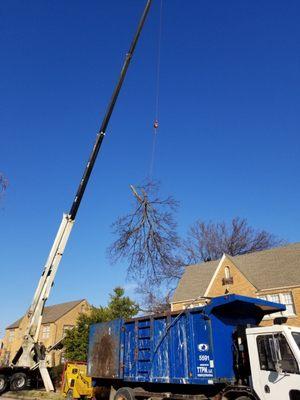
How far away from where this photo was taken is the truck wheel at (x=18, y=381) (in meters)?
17.4

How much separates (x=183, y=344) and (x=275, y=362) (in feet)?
8.23

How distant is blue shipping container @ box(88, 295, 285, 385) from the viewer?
8.80 meters

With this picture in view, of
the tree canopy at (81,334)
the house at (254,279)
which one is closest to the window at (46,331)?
the tree canopy at (81,334)

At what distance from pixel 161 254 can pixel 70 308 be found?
43.1 meters

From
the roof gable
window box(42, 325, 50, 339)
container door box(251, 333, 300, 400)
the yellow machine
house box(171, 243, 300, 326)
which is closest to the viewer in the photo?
container door box(251, 333, 300, 400)

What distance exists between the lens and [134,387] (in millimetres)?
10820

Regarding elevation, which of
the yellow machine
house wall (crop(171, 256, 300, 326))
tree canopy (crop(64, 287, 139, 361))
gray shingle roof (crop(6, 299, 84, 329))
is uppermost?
gray shingle roof (crop(6, 299, 84, 329))

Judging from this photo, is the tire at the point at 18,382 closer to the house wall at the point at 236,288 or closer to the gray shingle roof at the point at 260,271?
the house wall at the point at 236,288

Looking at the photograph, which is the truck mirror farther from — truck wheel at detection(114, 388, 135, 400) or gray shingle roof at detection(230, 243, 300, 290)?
gray shingle roof at detection(230, 243, 300, 290)

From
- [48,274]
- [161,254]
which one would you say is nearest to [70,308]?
[48,274]

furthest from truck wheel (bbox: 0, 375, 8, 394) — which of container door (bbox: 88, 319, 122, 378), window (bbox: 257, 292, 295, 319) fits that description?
window (bbox: 257, 292, 295, 319)

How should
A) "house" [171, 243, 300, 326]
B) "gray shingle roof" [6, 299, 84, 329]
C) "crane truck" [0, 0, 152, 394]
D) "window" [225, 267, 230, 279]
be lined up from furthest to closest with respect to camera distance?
1. "gray shingle roof" [6, 299, 84, 329]
2. "window" [225, 267, 230, 279]
3. "house" [171, 243, 300, 326]
4. "crane truck" [0, 0, 152, 394]

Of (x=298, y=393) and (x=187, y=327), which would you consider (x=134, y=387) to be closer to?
(x=187, y=327)

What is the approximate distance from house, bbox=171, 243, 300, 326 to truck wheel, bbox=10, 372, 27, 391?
11.5 meters
